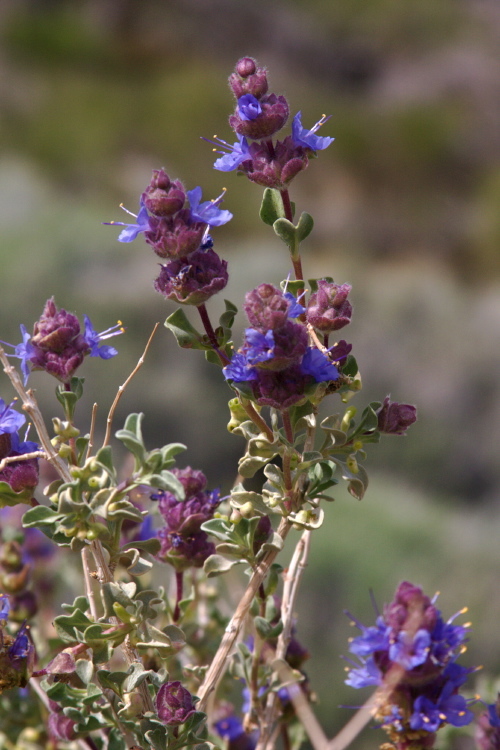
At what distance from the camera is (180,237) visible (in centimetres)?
65

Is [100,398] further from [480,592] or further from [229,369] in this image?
[229,369]

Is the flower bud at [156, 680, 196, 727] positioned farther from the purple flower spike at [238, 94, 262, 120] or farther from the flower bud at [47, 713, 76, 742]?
the purple flower spike at [238, 94, 262, 120]

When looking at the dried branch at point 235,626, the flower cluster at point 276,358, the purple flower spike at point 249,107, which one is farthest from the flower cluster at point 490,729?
the purple flower spike at point 249,107

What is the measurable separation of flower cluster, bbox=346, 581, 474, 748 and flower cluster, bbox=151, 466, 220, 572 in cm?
18

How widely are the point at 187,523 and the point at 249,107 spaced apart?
38 centimetres

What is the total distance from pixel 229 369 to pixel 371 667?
0.28 meters

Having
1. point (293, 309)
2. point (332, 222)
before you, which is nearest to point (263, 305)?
point (293, 309)

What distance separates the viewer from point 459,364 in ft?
11.2

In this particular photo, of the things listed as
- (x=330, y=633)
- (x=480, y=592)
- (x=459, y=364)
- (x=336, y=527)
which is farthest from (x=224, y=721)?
(x=459, y=364)

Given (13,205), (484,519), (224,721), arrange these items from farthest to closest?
(13,205)
(484,519)
(224,721)

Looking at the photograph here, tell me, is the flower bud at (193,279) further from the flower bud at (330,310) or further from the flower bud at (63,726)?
the flower bud at (63,726)

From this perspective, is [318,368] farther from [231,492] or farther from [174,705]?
[174,705]

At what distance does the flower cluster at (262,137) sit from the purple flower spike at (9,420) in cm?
27

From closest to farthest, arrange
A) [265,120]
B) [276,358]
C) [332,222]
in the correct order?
[276,358]
[265,120]
[332,222]
